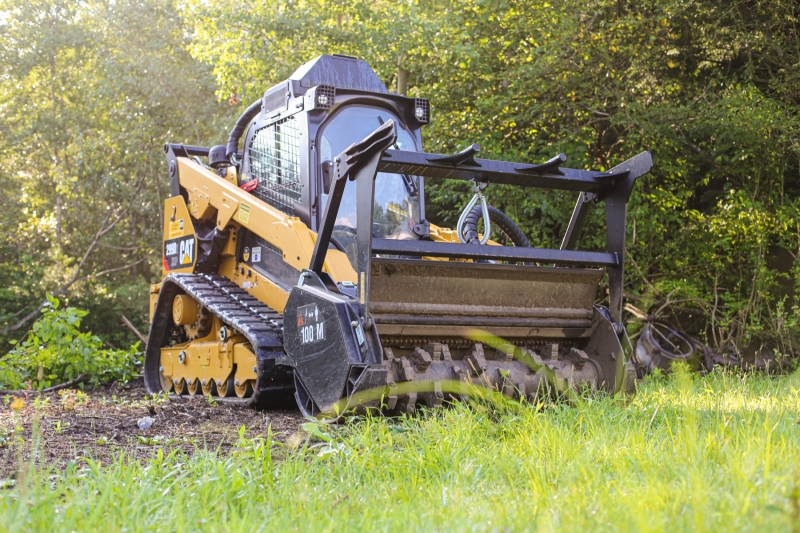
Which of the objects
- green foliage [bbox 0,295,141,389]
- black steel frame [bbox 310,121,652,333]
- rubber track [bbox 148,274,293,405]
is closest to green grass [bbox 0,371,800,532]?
black steel frame [bbox 310,121,652,333]

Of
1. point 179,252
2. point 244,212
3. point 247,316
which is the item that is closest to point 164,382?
point 179,252

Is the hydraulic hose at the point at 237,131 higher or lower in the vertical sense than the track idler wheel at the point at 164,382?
higher

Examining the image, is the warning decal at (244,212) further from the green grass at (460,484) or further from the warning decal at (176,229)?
the green grass at (460,484)

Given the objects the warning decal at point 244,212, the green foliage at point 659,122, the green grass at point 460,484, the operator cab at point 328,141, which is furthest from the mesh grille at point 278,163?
the green foliage at point 659,122

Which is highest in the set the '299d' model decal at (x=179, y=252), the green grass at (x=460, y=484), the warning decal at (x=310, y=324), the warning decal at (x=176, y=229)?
the warning decal at (x=176, y=229)

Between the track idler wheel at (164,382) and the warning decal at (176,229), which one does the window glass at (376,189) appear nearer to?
the warning decal at (176,229)

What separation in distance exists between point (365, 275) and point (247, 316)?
65.5 inches

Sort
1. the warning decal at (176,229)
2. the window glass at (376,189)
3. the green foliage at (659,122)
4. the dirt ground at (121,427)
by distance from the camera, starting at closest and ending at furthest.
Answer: the dirt ground at (121,427) < the window glass at (376,189) < the warning decal at (176,229) < the green foliage at (659,122)

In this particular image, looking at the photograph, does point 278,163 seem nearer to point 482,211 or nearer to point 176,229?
point 176,229

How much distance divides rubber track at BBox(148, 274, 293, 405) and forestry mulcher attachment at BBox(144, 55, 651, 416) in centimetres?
2

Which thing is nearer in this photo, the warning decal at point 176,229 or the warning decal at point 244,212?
the warning decal at point 244,212

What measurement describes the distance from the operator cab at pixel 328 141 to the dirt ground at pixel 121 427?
45.8 inches

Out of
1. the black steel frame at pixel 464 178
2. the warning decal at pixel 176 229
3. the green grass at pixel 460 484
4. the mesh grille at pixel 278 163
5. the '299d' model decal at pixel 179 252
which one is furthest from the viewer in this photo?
the warning decal at pixel 176 229

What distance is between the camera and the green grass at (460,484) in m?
2.13
